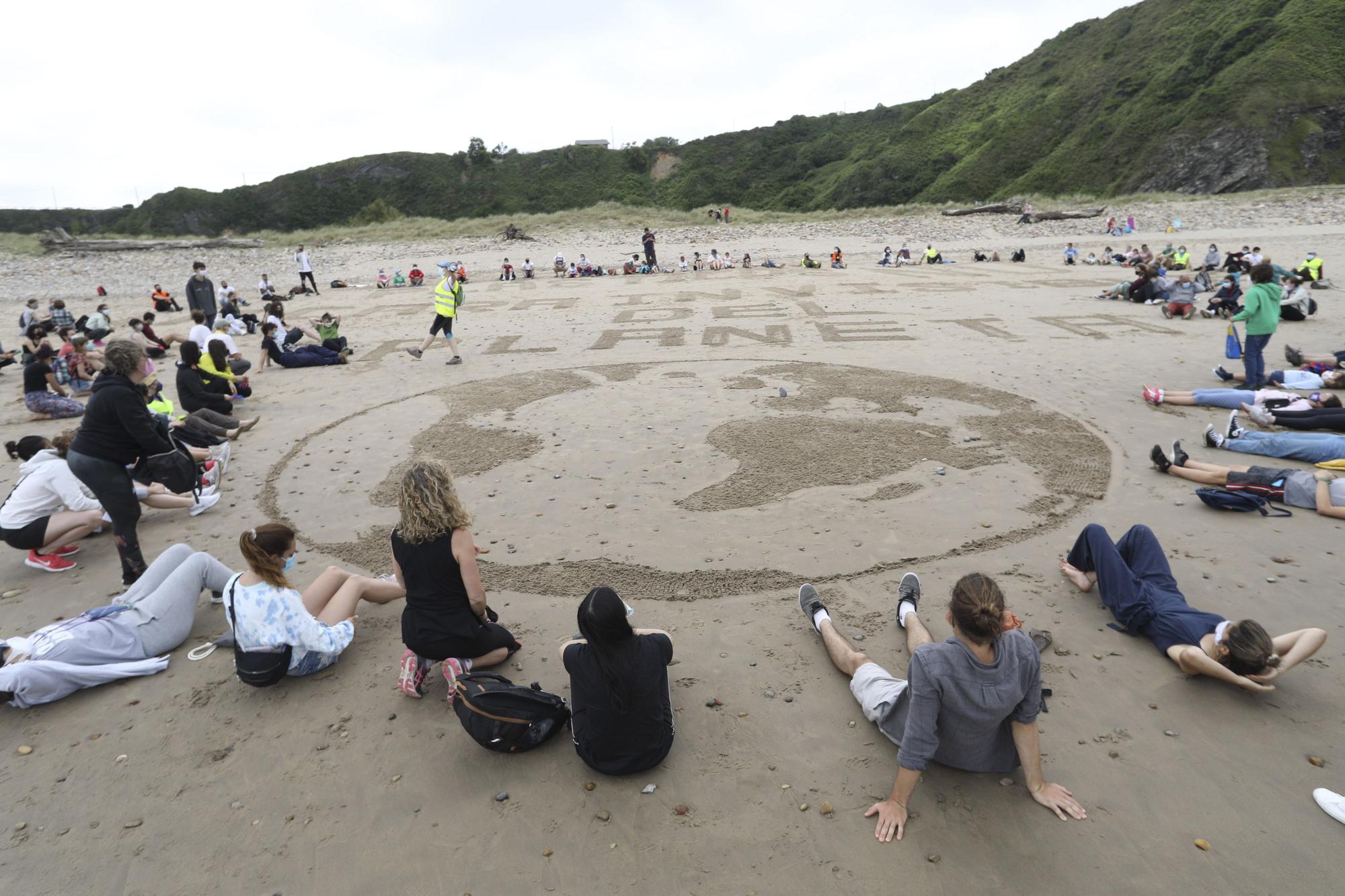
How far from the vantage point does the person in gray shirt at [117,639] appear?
4.33 m

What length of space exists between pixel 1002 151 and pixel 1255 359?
221ft

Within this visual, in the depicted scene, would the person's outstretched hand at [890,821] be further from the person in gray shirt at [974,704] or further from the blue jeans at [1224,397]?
the blue jeans at [1224,397]

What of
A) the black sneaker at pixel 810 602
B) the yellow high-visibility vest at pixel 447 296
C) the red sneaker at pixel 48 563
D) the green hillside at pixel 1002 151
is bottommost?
the black sneaker at pixel 810 602

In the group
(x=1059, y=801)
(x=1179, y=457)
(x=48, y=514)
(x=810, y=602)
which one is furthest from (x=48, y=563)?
(x=1179, y=457)

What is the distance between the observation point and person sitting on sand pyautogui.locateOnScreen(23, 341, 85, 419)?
35.9 feet

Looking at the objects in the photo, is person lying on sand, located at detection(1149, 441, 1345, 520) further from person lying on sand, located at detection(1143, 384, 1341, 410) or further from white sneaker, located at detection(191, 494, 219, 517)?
white sneaker, located at detection(191, 494, 219, 517)

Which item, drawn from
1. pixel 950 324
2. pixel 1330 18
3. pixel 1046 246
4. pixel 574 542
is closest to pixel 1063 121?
pixel 1330 18

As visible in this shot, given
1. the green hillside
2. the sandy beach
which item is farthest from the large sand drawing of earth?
the green hillside

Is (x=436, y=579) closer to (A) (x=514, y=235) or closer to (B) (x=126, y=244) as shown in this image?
(A) (x=514, y=235)

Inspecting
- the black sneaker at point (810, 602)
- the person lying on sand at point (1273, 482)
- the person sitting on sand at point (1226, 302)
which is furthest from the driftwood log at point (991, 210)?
the black sneaker at point (810, 602)

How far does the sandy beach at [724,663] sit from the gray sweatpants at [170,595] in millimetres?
200

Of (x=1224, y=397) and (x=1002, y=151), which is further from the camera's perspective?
(x=1002, y=151)

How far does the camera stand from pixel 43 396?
1100cm

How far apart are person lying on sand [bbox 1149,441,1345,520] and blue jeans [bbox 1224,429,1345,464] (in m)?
0.36
